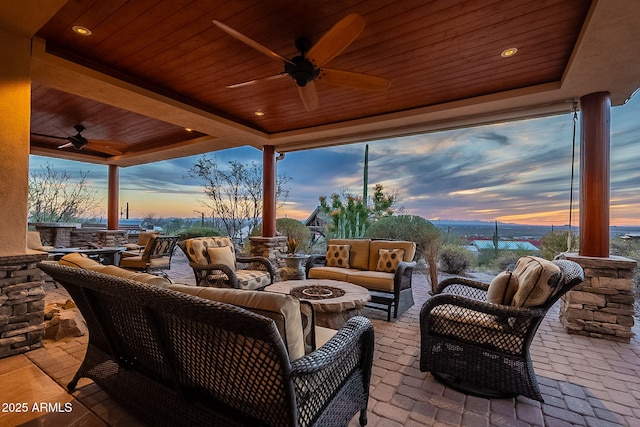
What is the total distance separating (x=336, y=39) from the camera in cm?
232

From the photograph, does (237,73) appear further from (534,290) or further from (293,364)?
(534,290)

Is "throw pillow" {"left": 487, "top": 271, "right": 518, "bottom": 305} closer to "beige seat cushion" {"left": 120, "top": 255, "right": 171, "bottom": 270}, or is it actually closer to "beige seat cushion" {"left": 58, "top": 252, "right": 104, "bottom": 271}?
"beige seat cushion" {"left": 58, "top": 252, "right": 104, "bottom": 271}

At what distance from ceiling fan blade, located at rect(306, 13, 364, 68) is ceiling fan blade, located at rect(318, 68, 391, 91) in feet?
0.66

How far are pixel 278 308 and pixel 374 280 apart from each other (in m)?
2.90

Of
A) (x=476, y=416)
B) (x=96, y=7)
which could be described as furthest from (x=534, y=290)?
(x=96, y=7)

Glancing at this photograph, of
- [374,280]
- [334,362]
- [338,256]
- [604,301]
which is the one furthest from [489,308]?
[338,256]

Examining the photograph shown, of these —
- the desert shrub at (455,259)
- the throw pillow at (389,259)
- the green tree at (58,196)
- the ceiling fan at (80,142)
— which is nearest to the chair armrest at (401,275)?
the throw pillow at (389,259)

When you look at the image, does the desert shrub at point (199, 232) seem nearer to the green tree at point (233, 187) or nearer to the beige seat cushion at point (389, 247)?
the green tree at point (233, 187)

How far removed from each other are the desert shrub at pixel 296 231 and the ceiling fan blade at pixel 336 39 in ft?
18.5

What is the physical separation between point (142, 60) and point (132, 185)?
9256mm

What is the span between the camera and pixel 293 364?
3.69 feet

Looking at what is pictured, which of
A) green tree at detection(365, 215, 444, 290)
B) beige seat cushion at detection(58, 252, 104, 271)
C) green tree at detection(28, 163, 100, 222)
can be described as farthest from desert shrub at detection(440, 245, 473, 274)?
green tree at detection(28, 163, 100, 222)

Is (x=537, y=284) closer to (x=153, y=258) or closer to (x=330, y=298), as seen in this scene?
(x=330, y=298)

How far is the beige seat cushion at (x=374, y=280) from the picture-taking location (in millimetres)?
3852
